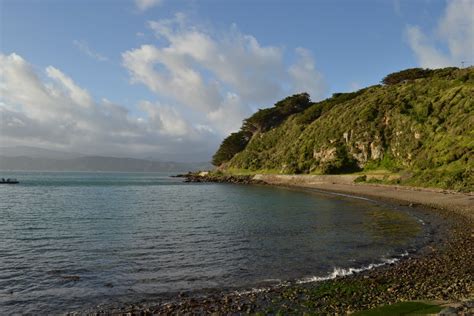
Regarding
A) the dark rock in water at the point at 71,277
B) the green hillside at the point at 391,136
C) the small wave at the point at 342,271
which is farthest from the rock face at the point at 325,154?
the dark rock in water at the point at 71,277

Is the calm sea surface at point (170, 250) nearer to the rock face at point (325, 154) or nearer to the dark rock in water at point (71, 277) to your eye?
the dark rock in water at point (71, 277)

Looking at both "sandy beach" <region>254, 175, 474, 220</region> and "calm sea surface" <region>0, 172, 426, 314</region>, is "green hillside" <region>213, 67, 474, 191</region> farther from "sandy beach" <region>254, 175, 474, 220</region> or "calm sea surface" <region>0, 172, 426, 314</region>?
"calm sea surface" <region>0, 172, 426, 314</region>

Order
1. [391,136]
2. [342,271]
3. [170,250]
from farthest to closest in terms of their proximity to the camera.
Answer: [391,136] < [170,250] < [342,271]

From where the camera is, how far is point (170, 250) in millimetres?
26250

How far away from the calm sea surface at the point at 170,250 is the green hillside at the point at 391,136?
107 ft

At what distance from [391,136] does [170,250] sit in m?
85.7

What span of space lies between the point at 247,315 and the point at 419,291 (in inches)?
296

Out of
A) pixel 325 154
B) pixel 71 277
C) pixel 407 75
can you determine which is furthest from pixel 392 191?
pixel 407 75

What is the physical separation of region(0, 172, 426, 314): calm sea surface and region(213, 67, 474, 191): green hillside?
32.6m

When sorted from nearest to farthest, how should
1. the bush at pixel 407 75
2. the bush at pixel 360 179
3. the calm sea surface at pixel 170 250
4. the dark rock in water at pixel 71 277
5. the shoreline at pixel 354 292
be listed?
1. the shoreline at pixel 354 292
2. the calm sea surface at pixel 170 250
3. the dark rock in water at pixel 71 277
4. the bush at pixel 360 179
5. the bush at pixel 407 75

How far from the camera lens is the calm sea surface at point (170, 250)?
60.0 feet

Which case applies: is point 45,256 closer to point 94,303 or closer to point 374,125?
point 94,303

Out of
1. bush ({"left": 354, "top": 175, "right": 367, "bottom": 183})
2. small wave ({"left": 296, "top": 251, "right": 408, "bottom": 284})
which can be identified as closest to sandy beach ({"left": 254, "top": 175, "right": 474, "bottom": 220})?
bush ({"left": 354, "top": 175, "right": 367, "bottom": 183})

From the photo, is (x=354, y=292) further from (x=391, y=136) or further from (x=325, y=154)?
(x=325, y=154)
